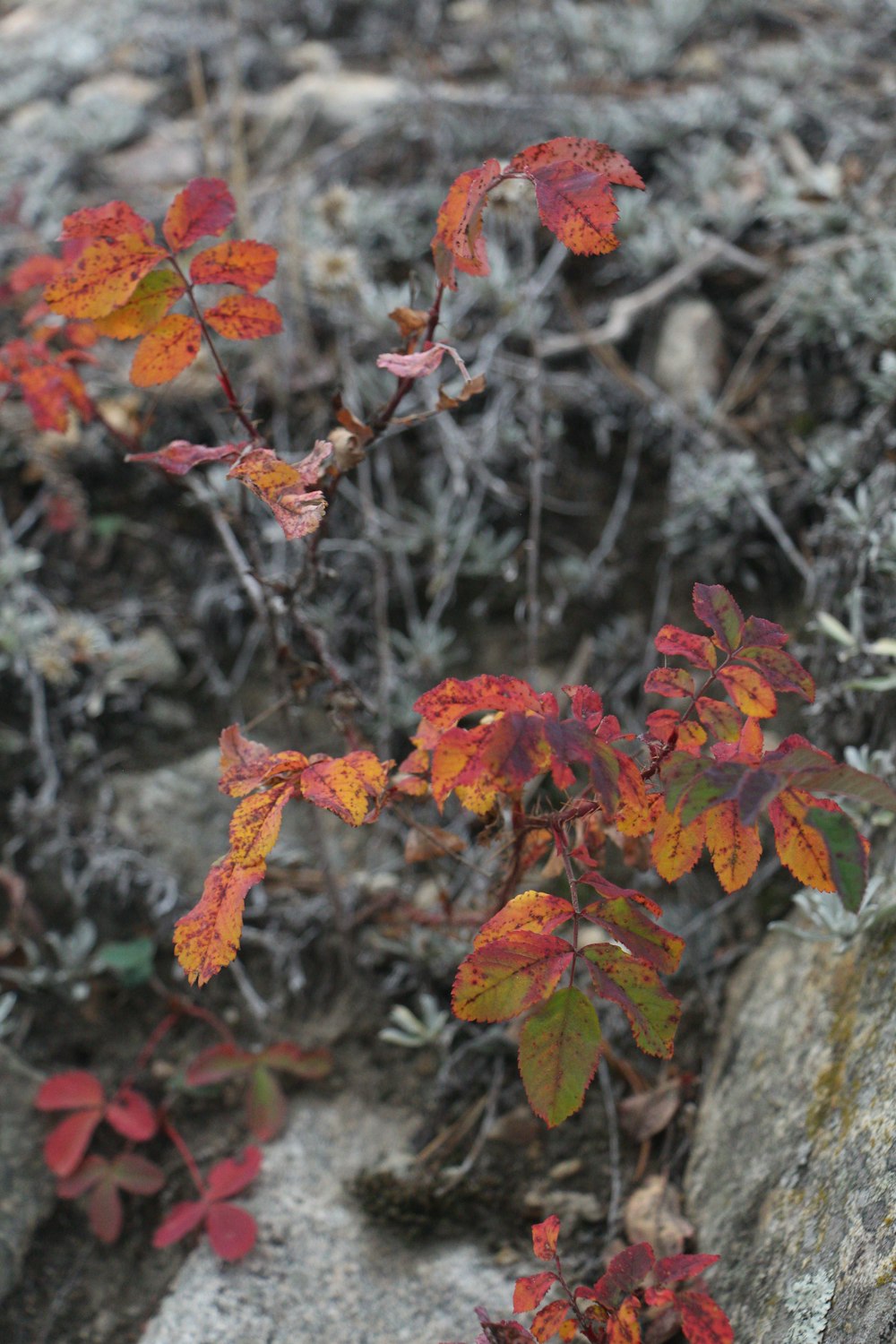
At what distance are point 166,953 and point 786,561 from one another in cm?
210

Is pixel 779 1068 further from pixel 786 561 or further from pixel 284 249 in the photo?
pixel 284 249

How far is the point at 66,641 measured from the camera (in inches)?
115

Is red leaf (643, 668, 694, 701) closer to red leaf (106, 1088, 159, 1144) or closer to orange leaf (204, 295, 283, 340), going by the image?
orange leaf (204, 295, 283, 340)

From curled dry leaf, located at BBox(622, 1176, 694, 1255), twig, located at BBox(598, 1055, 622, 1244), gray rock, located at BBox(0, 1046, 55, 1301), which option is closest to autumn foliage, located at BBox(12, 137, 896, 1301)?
curled dry leaf, located at BBox(622, 1176, 694, 1255)

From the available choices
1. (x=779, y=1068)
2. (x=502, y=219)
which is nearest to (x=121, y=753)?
(x=779, y=1068)

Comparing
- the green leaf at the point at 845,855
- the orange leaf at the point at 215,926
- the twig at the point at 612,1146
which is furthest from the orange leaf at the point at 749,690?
the twig at the point at 612,1146

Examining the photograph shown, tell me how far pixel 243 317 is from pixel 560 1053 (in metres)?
1.35

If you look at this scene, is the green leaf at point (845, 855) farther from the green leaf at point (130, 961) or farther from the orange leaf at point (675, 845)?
the green leaf at point (130, 961)

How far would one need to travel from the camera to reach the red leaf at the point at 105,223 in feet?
5.22

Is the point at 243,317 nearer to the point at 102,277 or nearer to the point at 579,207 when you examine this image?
the point at 102,277

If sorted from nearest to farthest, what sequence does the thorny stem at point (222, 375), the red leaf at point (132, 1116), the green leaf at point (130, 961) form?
the thorny stem at point (222, 375)
the red leaf at point (132, 1116)
the green leaf at point (130, 961)

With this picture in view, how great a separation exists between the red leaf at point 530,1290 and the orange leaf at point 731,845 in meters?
0.70

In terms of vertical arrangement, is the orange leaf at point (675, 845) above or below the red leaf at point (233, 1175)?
above

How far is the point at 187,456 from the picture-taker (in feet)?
5.74
